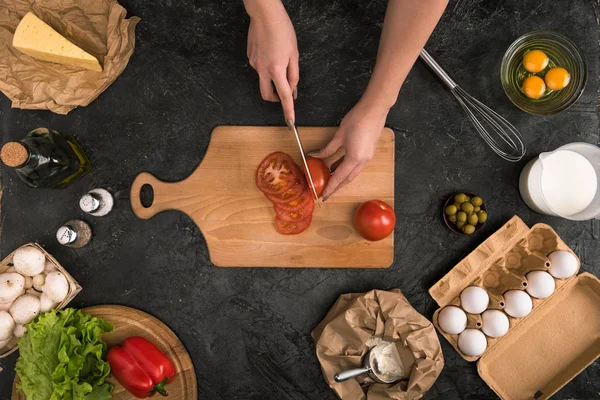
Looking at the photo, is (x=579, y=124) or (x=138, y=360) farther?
(x=579, y=124)

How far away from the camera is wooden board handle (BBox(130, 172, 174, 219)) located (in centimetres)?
158

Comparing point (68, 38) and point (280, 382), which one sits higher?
point (68, 38)

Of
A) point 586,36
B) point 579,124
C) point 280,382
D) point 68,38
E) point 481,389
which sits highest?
point 586,36

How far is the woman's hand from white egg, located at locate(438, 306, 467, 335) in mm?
558

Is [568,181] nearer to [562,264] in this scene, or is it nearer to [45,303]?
[562,264]

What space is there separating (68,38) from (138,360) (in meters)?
1.11

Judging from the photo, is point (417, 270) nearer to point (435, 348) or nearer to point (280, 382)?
point (435, 348)

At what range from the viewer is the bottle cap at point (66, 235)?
1500mm

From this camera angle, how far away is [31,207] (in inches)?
63.2

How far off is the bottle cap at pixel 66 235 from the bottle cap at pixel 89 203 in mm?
84

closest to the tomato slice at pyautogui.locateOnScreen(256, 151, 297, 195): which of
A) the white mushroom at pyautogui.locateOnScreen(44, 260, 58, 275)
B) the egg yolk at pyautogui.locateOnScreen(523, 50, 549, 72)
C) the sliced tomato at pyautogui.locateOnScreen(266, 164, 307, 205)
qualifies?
the sliced tomato at pyautogui.locateOnScreen(266, 164, 307, 205)

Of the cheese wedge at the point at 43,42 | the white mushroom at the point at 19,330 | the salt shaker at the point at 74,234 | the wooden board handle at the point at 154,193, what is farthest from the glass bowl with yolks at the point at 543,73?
the white mushroom at the point at 19,330

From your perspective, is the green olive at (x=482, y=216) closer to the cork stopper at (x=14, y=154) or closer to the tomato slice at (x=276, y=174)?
the tomato slice at (x=276, y=174)

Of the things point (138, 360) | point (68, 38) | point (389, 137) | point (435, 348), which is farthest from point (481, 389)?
point (68, 38)
